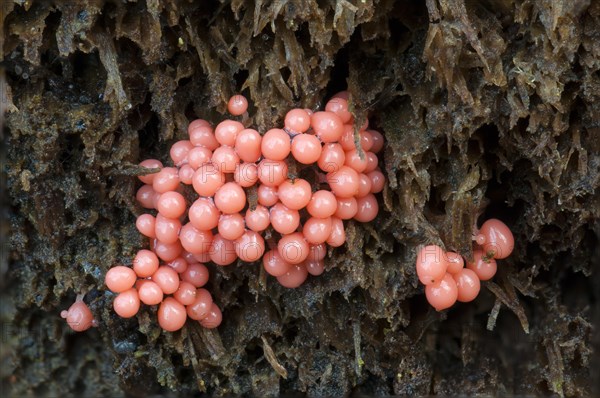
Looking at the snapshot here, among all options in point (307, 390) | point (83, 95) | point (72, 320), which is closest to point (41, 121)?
point (83, 95)

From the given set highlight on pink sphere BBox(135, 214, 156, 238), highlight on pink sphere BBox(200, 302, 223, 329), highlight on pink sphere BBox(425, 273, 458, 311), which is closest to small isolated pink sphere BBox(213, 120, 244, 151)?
highlight on pink sphere BBox(135, 214, 156, 238)

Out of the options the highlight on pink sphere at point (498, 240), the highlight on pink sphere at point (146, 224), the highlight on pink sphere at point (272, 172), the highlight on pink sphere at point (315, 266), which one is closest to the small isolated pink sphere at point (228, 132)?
the highlight on pink sphere at point (272, 172)

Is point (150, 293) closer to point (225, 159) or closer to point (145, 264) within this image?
point (145, 264)

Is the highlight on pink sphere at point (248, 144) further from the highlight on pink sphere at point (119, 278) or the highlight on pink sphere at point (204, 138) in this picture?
the highlight on pink sphere at point (119, 278)

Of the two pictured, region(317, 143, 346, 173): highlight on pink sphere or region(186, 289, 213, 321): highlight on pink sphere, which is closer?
region(317, 143, 346, 173): highlight on pink sphere

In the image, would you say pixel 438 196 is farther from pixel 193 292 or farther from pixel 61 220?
pixel 61 220

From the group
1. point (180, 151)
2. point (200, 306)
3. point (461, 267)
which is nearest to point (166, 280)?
point (200, 306)

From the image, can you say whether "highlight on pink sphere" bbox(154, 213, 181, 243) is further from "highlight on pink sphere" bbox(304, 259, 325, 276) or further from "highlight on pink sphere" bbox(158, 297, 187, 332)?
"highlight on pink sphere" bbox(304, 259, 325, 276)
